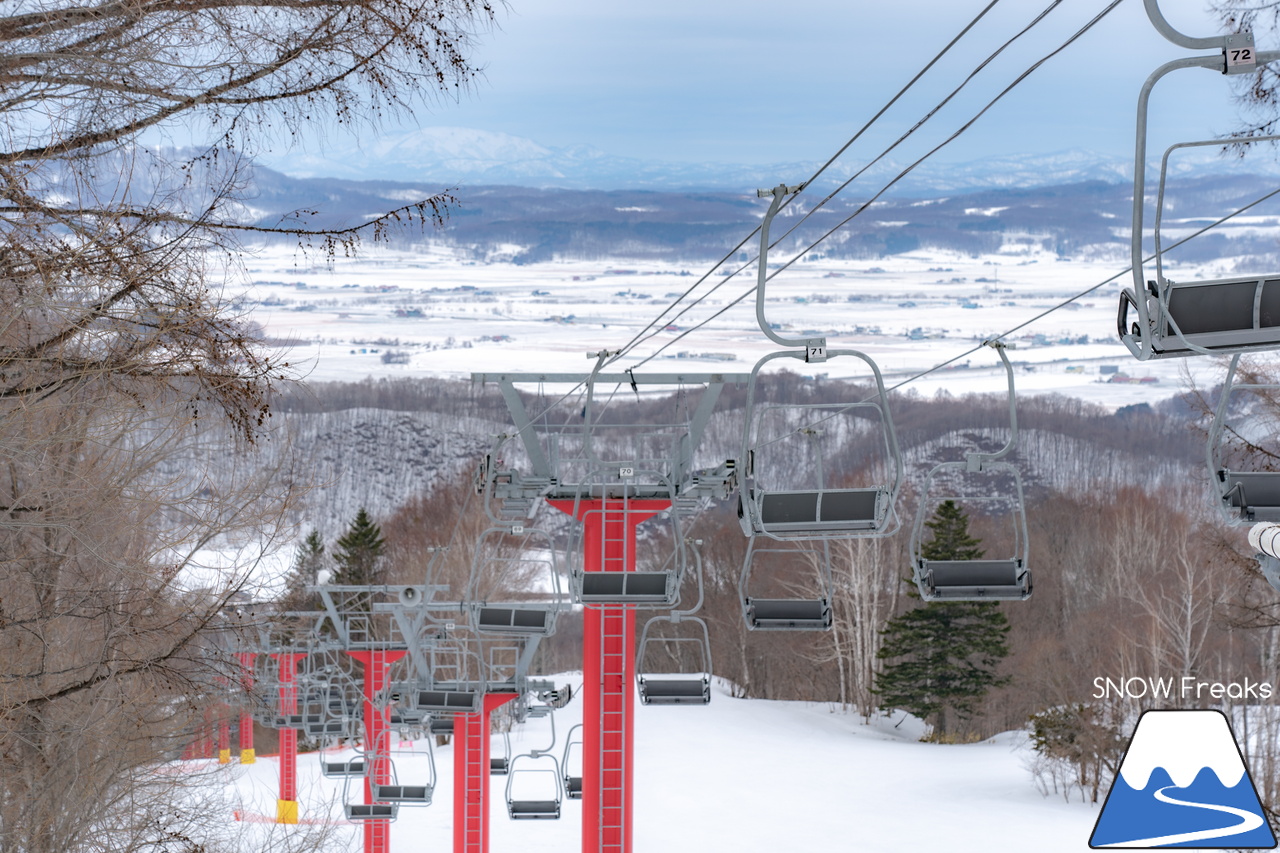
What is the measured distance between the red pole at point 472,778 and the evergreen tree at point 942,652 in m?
18.6

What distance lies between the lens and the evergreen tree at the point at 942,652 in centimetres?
3541

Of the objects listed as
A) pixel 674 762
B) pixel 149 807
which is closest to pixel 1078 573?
pixel 674 762

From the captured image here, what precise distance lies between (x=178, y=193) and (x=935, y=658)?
32419 millimetres

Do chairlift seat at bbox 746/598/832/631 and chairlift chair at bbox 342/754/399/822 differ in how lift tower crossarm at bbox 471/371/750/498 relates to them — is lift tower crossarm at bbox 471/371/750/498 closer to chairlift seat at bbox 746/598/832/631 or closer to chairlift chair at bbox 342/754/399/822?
chairlift seat at bbox 746/598/832/631

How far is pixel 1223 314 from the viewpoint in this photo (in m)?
4.03

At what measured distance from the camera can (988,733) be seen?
37.8 metres

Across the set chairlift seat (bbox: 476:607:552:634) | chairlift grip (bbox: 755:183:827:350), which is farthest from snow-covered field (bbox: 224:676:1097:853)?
Result: chairlift grip (bbox: 755:183:827:350)

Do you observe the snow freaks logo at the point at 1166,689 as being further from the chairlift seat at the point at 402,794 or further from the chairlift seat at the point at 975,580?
the chairlift seat at the point at 975,580

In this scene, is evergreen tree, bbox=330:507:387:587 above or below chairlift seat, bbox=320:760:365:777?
above

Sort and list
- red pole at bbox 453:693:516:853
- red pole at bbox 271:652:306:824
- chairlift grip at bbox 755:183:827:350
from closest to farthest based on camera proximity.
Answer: chairlift grip at bbox 755:183:827:350 → red pole at bbox 453:693:516:853 → red pole at bbox 271:652:306:824

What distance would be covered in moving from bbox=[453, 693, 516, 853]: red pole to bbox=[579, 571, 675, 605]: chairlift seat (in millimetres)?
9287

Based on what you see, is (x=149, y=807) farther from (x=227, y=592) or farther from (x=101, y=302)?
(x=101, y=302)

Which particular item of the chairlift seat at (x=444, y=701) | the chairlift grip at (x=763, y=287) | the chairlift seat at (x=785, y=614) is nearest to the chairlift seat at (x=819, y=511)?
the chairlift grip at (x=763, y=287)

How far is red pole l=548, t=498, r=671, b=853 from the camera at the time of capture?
1391cm
